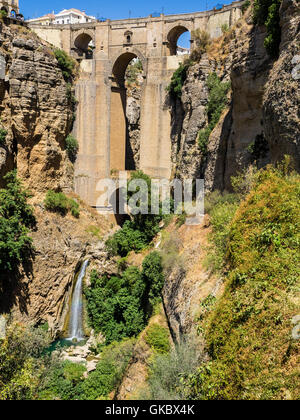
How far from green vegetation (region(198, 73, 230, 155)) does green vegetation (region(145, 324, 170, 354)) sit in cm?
931

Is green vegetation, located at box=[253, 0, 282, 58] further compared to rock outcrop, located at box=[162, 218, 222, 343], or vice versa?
green vegetation, located at box=[253, 0, 282, 58]

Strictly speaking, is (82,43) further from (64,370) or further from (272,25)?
(64,370)

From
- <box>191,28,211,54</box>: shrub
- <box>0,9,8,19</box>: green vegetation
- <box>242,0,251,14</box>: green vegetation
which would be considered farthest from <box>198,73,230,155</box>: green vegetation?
<box>0,9,8,19</box>: green vegetation

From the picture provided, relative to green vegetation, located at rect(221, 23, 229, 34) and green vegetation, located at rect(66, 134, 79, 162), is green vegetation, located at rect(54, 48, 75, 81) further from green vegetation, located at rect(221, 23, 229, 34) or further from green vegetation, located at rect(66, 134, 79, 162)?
green vegetation, located at rect(221, 23, 229, 34)

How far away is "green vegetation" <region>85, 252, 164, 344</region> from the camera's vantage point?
58.2 feet

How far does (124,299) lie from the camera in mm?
19375

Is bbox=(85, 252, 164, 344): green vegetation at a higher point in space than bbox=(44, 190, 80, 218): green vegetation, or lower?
lower

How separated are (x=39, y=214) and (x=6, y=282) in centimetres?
405

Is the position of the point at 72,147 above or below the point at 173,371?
above

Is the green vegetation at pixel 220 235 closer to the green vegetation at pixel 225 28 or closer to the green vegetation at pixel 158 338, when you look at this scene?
the green vegetation at pixel 158 338

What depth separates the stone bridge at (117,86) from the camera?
23.9 m

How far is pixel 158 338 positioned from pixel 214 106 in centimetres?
1134

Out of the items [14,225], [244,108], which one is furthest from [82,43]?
[244,108]

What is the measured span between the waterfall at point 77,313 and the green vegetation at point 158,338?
7465mm
